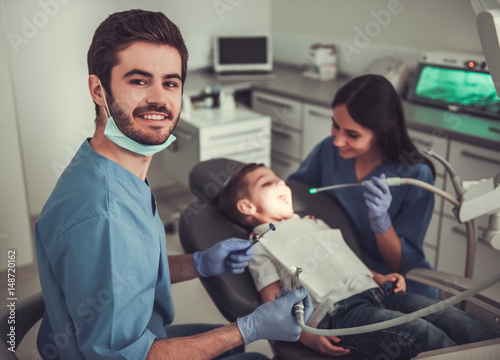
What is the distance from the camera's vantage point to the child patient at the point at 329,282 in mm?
1356

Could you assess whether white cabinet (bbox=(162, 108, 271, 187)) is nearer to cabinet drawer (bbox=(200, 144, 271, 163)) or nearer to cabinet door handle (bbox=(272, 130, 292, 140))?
cabinet drawer (bbox=(200, 144, 271, 163))

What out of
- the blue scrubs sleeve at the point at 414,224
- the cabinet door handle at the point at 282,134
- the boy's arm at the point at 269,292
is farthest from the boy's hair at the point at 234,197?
the cabinet door handle at the point at 282,134

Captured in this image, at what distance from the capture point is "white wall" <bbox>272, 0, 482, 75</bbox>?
300cm

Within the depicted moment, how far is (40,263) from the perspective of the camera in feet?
3.75

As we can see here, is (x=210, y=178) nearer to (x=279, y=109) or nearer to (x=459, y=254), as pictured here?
(x=459, y=254)

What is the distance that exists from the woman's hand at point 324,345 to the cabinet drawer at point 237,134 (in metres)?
1.80

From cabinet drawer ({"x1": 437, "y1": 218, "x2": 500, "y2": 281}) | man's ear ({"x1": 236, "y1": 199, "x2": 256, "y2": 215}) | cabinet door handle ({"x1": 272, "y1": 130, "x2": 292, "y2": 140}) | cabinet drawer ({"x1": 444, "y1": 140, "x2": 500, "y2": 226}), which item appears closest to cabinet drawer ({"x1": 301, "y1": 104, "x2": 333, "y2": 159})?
cabinet door handle ({"x1": 272, "y1": 130, "x2": 292, "y2": 140})

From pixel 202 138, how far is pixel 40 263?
1.94 m

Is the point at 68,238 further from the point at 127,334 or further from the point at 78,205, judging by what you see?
the point at 127,334

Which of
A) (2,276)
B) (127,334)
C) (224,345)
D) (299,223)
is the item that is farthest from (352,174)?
(2,276)

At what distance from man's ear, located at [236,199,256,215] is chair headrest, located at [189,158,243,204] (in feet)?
0.35

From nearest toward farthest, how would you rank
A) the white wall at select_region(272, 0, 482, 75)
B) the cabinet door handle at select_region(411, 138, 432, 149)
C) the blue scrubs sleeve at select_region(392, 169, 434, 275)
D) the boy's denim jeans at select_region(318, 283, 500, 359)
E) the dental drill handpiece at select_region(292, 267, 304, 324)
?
the dental drill handpiece at select_region(292, 267, 304, 324)
the boy's denim jeans at select_region(318, 283, 500, 359)
the blue scrubs sleeve at select_region(392, 169, 434, 275)
the cabinet door handle at select_region(411, 138, 432, 149)
the white wall at select_region(272, 0, 482, 75)

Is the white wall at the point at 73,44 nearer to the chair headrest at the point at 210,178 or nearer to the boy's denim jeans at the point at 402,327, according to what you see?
the chair headrest at the point at 210,178

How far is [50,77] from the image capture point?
Result: 10.3ft
